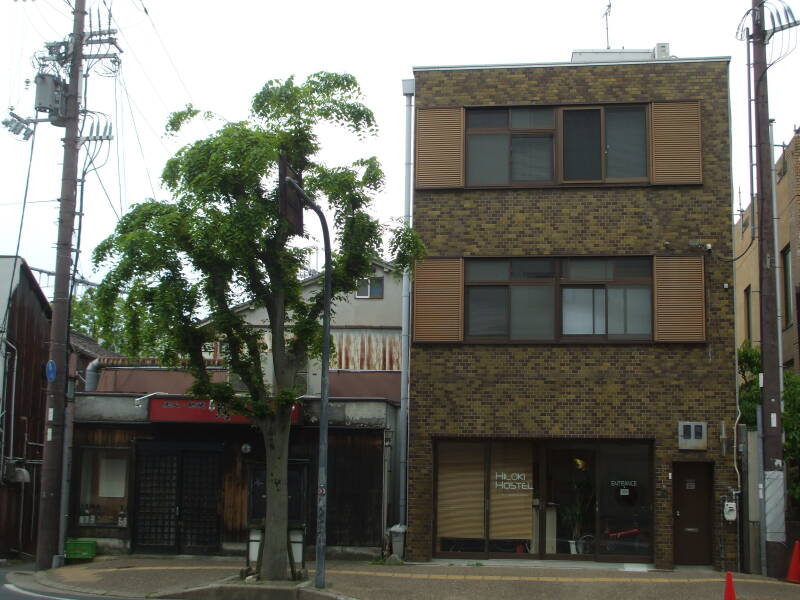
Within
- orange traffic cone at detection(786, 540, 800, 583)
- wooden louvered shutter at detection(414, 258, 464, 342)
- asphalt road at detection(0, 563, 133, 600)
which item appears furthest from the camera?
wooden louvered shutter at detection(414, 258, 464, 342)

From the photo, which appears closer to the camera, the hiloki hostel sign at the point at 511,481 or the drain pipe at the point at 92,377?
the hiloki hostel sign at the point at 511,481

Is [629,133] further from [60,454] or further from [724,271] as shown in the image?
[60,454]

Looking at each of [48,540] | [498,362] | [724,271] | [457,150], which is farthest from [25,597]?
[724,271]

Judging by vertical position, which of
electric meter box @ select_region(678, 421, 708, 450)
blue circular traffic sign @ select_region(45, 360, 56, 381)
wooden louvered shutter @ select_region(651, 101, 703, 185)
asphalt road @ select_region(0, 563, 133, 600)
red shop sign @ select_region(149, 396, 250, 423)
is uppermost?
wooden louvered shutter @ select_region(651, 101, 703, 185)

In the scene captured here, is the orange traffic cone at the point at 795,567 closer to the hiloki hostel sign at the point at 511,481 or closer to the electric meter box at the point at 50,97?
the hiloki hostel sign at the point at 511,481

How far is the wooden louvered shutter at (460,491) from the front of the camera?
64.0 ft

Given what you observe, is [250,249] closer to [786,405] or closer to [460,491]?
[460,491]

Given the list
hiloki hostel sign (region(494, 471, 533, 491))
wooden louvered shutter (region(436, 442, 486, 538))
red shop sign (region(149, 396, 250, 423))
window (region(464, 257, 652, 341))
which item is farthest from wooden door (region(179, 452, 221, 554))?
window (region(464, 257, 652, 341))

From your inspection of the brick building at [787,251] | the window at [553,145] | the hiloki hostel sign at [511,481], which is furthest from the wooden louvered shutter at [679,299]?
the brick building at [787,251]

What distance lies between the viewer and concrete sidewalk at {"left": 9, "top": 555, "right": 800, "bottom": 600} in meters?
15.6

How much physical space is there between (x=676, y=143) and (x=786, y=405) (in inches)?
222

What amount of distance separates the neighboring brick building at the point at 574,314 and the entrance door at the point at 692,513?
28 mm

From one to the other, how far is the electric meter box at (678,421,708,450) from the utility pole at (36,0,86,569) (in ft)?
39.5

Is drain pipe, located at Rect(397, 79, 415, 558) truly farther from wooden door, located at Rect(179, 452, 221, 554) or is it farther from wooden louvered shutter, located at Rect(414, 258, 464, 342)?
wooden door, located at Rect(179, 452, 221, 554)
